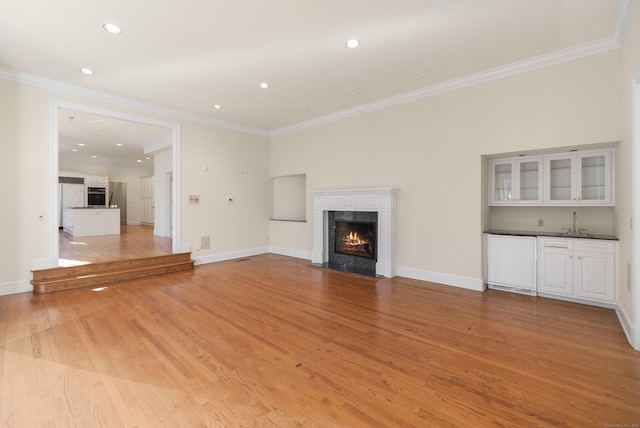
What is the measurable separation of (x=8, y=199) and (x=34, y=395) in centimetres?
359

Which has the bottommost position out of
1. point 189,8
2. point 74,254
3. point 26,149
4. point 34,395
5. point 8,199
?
point 34,395

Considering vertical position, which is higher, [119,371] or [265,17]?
[265,17]

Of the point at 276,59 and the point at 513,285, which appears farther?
the point at 513,285

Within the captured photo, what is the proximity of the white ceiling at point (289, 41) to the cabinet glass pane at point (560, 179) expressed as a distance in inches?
54.6

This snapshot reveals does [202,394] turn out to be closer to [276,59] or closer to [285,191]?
[276,59]

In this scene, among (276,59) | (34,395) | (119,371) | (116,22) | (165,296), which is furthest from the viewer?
(165,296)

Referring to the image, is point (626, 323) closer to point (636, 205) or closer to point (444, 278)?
point (636, 205)

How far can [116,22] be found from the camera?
2.95m

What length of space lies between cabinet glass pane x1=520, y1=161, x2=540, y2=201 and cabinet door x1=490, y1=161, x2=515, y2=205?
0.13 metres

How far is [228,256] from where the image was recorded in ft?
21.6

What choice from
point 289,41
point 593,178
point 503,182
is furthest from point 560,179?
point 289,41

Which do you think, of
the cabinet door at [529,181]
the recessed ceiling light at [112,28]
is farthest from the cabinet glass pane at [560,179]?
the recessed ceiling light at [112,28]

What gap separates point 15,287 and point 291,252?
15.4ft

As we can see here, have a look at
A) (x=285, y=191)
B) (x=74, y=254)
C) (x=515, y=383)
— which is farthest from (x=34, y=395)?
(x=285, y=191)
